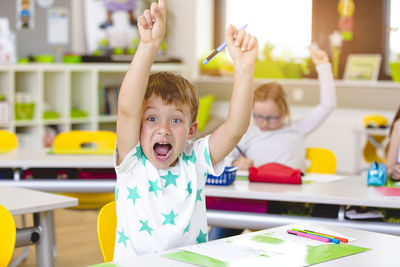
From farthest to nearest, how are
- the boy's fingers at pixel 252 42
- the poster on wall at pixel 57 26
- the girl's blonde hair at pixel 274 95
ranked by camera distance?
the poster on wall at pixel 57 26, the girl's blonde hair at pixel 274 95, the boy's fingers at pixel 252 42

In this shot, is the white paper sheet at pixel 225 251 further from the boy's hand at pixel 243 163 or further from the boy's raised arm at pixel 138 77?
the boy's hand at pixel 243 163

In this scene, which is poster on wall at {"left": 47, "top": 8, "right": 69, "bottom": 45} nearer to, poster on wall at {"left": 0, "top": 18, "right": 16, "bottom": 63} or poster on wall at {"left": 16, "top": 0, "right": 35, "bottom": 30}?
poster on wall at {"left": 16, "top": 0, "right": 35, "bottom": 30}

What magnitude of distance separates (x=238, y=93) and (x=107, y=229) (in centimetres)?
58

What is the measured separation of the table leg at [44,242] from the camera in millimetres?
2285

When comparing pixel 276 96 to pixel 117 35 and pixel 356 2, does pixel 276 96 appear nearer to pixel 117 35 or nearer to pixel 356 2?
pixel 356 2

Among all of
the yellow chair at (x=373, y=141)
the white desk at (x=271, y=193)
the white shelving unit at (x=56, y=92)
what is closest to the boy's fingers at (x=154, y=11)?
the white desk at (x=271, y=193)

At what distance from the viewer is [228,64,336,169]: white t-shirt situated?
344 centimetres

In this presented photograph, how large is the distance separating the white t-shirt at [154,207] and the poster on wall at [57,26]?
5.28m

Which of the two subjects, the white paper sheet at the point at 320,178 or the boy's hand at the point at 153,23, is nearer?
the boy's hand at the point at 153,23

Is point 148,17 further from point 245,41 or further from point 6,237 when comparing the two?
point 6,237

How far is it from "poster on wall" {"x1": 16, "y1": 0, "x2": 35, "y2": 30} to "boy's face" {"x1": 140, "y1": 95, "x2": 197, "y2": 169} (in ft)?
16.9

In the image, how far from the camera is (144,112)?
1788 millimetres

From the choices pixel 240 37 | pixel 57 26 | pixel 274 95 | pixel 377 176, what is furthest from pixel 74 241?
pixel 57 26

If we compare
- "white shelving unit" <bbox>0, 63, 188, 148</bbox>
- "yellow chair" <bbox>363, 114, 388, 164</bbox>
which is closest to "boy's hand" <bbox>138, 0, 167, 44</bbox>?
"yellow chair" <bbox>363, 114, 388, 164</bbox>
